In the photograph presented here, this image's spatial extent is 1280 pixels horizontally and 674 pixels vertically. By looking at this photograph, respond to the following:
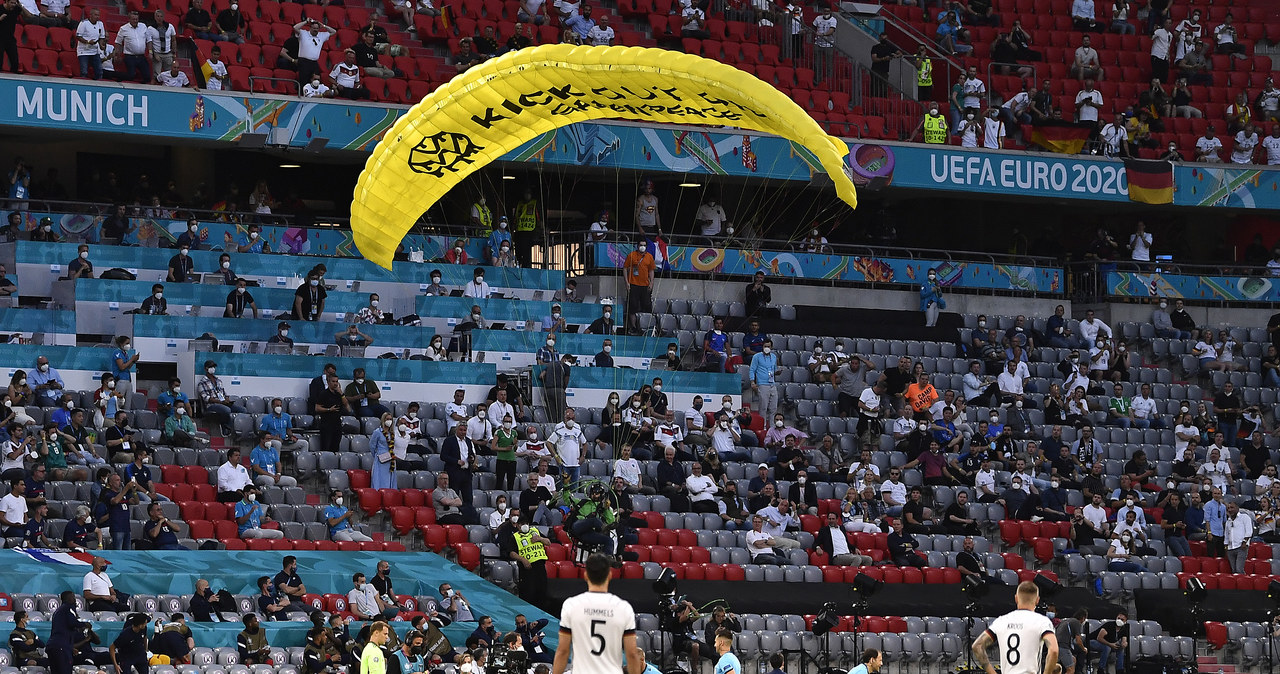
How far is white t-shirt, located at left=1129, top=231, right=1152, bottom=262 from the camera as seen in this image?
32.5 metres

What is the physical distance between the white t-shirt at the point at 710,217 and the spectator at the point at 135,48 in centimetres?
846

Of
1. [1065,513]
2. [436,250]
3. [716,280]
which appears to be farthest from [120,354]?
[1065,513]

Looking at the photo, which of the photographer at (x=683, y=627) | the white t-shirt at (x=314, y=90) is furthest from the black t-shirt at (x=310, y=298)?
the photographer at (x=683, y=627)

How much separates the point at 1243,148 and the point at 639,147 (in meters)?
10.7

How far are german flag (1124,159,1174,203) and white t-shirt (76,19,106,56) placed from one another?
16.4 metres

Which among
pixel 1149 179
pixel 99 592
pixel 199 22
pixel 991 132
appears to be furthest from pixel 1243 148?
pixel 99 592

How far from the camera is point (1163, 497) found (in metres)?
26.1

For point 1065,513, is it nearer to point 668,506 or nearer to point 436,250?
point 668,506

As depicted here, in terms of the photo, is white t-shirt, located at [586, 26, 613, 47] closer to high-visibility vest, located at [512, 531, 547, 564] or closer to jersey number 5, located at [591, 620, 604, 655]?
high-visibility vest, located at [512, 531, 547, 564]

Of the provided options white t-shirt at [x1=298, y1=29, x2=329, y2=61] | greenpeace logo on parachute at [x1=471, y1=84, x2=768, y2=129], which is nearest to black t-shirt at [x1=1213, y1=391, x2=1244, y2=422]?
greenpeace logo on parachute at [x1=471, y1=84, x2=768, y2=129]

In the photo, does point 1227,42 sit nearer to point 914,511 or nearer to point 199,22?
point 914,511

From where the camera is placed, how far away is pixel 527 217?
29.8 metres

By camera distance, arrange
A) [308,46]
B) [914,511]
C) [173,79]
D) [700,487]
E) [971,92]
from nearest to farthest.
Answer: [700,487] → [914,511] → [173,79] → [308,46] → [971,92]

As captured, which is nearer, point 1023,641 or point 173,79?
point 1023,641
